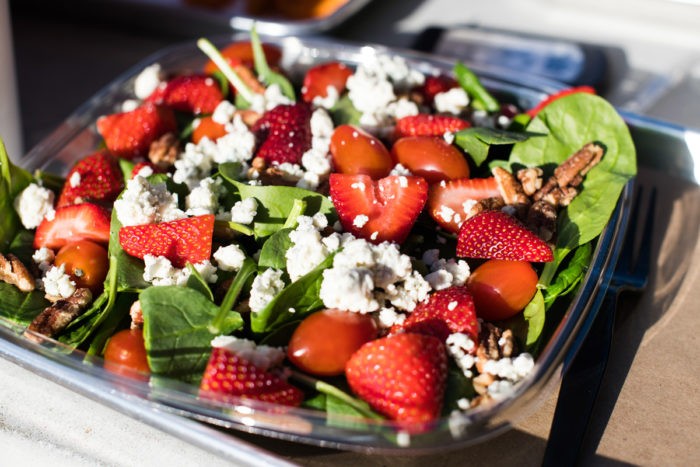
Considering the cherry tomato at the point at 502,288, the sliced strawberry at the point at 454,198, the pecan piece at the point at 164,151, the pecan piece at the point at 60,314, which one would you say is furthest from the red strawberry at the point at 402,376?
the pecan piece at the point at 164,151

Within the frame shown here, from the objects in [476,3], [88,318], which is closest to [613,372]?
[88,318]

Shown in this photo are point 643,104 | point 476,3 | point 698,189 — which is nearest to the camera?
point 698,189

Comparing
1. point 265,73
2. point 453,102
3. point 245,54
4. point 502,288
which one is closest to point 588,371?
point 502,288

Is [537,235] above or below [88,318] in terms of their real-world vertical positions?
above

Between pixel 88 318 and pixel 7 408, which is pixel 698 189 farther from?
pixel 7 408

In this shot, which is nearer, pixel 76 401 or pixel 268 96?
pixel 76 401

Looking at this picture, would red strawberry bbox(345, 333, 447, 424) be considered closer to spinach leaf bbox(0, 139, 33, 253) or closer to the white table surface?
spinach leaf bbox(0, 139, 33, 253)

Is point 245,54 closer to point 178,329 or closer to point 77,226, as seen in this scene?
point 77,226
